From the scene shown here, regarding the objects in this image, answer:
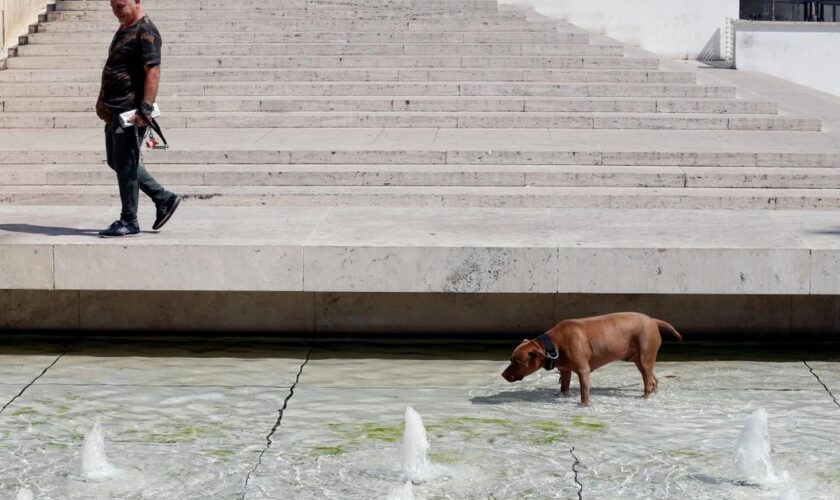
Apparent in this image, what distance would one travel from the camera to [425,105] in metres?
15.6

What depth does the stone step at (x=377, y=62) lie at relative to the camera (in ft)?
57.1

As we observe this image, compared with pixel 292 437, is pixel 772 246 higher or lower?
higher

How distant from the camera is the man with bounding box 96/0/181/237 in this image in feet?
29.6

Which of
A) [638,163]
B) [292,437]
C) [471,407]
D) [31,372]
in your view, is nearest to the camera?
[292,437]

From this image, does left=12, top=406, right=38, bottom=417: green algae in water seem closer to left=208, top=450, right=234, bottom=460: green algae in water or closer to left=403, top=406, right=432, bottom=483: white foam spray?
left=208, top=450, right=234, bottom=460: green algae in water

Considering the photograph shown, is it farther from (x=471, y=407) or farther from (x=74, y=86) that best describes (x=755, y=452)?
(x=74, y=86)

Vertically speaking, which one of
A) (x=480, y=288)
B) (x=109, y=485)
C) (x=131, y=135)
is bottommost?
(x=109, y=485)

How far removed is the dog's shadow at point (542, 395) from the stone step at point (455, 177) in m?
4.16

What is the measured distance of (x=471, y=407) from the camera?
759cm

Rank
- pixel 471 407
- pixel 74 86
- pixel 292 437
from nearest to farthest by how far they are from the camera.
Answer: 1. pixel 292 437
2. pixel 471 407
3. pixel 74 86

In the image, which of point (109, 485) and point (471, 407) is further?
point (471, 407)

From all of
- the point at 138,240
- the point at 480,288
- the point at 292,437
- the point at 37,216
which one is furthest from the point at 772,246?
the point at 37,216

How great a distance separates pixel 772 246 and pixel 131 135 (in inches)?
167

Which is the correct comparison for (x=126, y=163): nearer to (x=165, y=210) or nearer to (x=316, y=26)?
(x=165, y=210)
